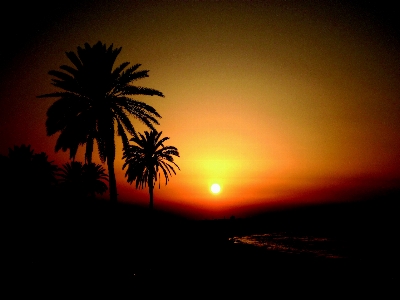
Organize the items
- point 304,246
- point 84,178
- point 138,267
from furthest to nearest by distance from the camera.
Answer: point 84,178 < point 304,246 < point 138,267

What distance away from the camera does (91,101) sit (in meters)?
19.2

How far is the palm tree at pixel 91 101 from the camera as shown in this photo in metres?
18.5

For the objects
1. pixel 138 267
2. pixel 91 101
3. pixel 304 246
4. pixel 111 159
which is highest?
pixel 91 101

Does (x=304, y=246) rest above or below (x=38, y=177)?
below

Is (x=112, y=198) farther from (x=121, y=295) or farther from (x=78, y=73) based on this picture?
(x=121, y=295)

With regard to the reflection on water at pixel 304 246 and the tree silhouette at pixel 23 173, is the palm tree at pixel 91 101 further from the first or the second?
the reflection on water at pixel 304 246

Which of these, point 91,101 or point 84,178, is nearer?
point 91,101

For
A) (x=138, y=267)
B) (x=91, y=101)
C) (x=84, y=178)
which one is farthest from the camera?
(x=84, y=178)

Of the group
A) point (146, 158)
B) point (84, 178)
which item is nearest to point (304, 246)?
point (146, 158)

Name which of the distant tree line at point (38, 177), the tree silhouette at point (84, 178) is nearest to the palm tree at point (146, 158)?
the distant tree line at point (38, 177)

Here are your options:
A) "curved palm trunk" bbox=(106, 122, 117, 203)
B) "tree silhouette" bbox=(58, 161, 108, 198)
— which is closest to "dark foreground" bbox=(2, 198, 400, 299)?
"curved palm trunk" bbox=(106, 122, 117, 203)

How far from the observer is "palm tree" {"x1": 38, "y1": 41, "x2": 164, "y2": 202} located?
1855 centimetres

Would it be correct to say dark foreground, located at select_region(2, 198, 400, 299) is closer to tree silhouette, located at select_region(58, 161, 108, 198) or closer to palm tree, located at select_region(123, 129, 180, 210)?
palm tree, located at select_region(123, 129, 180, 210)

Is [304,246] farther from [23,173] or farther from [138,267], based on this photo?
[23,173]
